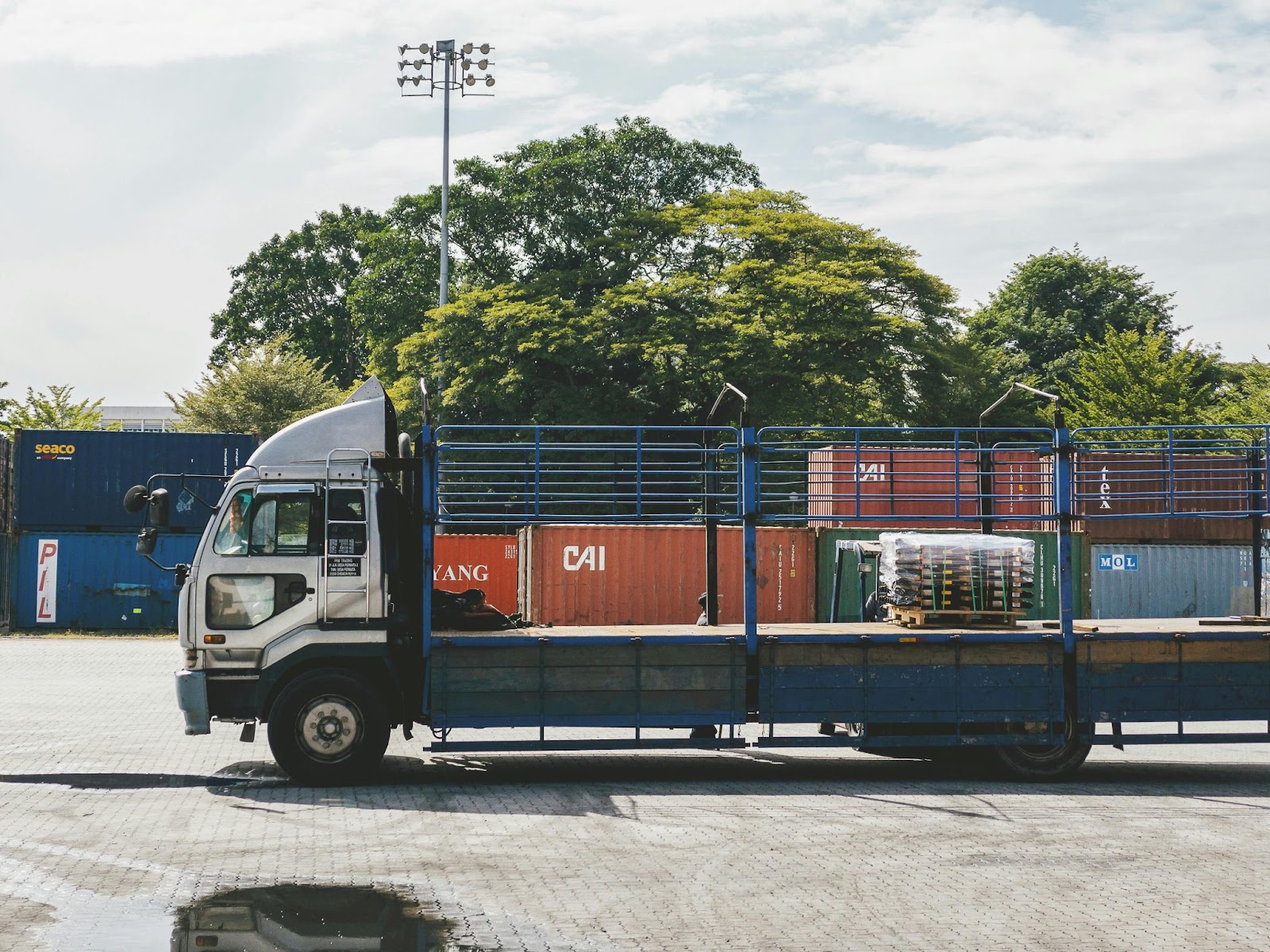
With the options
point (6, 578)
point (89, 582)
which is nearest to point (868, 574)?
point (89, 582)

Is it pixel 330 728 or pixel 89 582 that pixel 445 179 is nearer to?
pixel 89 582

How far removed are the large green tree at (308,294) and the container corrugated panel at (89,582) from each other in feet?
104

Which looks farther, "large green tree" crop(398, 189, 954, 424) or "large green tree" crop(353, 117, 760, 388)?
"large green tree" crop(353, 117, 760, 388)

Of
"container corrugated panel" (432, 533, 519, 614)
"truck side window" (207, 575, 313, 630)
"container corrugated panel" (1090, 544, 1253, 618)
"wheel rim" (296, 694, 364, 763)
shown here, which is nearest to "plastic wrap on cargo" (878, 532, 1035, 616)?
"wheel rim" (296, 694, 364, 763)

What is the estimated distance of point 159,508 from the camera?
11828 millimetres

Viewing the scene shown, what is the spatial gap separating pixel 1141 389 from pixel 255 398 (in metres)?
33.4

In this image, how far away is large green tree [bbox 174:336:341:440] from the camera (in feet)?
161

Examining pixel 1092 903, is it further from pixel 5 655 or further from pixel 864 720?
pixel 5 655

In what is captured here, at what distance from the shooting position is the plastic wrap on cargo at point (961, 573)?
13109 mm

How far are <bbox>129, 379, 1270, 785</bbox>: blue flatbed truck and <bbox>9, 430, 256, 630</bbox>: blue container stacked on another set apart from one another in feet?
66.2

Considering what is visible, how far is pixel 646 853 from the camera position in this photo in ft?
31.3

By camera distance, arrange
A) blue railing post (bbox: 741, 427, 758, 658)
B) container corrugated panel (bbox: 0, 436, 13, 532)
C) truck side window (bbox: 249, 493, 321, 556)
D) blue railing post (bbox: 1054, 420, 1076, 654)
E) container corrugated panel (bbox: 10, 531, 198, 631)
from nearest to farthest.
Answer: truck side window (bbox: 249, 493, 321, 556) < blue railing post (bbox: 741, 427, 758, 658) < blue railing post (bbox: 1054, 420, 1076, 654) < container corrugated panel (bbox: 0, 436, 13, 532) < container corrugated panel (bbox: 10, 531, 198, 631)

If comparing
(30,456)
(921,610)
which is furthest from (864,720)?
(30,456)

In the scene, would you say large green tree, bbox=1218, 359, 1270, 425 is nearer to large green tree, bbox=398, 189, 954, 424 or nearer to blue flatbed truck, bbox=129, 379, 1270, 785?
large green tree, bbox=398, 189, 954, 424
